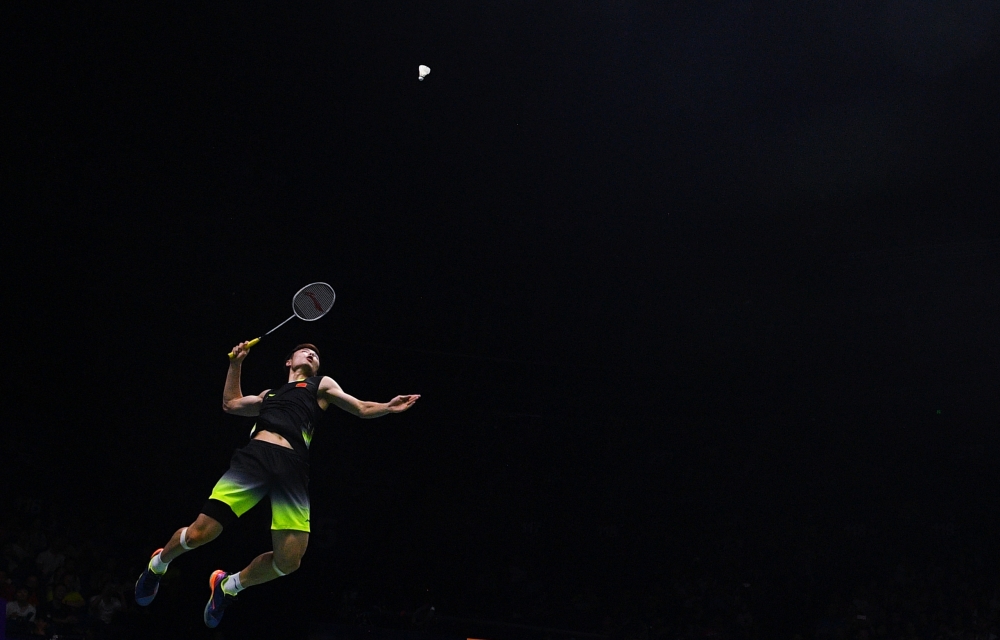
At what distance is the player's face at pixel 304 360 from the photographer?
20.7 feet

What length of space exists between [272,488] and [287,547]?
404 millimetres

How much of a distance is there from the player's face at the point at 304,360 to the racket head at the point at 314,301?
0.38m

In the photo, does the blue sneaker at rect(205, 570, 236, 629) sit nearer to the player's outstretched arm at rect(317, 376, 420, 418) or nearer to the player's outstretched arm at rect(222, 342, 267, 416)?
the player's outstretched arm at rect(222, 342, 267, 416)

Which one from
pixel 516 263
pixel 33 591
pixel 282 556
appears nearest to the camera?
pixel 282 556

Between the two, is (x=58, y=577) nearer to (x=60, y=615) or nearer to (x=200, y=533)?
(x=60, y=615)

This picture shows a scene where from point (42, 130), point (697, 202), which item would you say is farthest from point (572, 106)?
point (42, 130)

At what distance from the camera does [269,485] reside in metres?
5.73

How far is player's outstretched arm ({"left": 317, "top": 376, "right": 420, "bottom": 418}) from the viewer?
5703 mm

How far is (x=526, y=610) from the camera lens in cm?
1352

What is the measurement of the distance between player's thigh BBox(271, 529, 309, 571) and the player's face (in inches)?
48.7

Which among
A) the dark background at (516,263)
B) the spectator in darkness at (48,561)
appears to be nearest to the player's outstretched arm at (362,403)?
the dark background at (516,263)

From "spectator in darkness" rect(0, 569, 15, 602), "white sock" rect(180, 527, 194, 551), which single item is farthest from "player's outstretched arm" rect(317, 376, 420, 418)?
"spectator in darkness" rect(0, 569, 15, 602)

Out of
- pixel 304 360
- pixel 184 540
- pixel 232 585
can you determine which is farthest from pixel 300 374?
pixel 232 585

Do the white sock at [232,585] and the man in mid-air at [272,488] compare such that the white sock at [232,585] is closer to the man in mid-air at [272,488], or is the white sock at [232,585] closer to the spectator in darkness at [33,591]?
the man in mid-air at [272,488]
